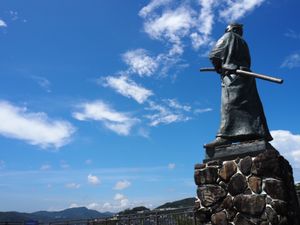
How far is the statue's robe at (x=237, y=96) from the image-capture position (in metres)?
7.38

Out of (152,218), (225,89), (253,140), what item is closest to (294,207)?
(253,140)

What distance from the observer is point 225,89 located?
7863 millimetres

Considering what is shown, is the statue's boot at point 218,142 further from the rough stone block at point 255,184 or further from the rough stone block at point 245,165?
the rough stone block at point 255,184

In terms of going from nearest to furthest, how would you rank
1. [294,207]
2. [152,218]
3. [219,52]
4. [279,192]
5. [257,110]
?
[279,192], [294,207], [257,110], [219,52], [152,218]

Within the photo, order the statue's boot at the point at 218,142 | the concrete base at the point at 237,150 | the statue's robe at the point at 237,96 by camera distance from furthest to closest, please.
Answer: the statue's boot at the point at 218,142 → the statue's robe at the point at 237,96 → the concrete base at the point at 237,150

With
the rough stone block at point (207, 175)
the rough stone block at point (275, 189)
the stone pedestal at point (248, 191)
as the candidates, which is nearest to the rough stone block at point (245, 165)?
the stone pedestal at point (248, 191)

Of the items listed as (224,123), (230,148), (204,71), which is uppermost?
(204,71)

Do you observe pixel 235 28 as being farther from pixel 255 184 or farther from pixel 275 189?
pixel 275 189

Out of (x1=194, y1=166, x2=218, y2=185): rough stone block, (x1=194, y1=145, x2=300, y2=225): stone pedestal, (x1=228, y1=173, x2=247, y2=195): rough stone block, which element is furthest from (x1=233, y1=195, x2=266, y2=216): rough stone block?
(x1=194, y1=166, x2=218, y2=185): rough stone block

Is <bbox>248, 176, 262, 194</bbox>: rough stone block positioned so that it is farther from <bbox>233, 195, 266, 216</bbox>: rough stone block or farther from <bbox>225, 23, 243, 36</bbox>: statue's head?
<bbox>225, 23, 243, 36</bbox>: statue's head

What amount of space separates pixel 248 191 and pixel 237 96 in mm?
1744

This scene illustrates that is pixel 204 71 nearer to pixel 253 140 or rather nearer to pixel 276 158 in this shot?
pixel 253 140

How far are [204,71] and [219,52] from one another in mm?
632

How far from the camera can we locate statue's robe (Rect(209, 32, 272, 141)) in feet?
24.2
